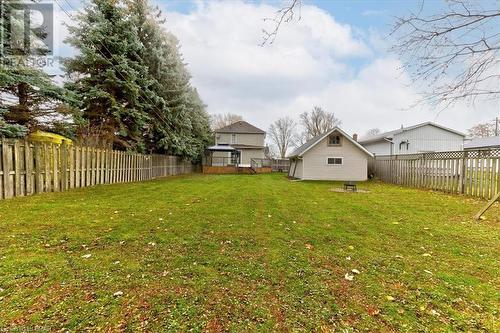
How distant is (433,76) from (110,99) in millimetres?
14492

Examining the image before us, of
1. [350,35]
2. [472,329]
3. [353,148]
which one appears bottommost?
[472,329]

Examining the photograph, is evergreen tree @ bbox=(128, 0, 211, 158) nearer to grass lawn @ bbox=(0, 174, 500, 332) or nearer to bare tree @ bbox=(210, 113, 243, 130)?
grass lawn @ bbox=(0, 174, 500, 332)

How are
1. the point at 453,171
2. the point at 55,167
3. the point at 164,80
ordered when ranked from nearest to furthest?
the point at 55,167 → the point at 453,171 → the point at 164,80

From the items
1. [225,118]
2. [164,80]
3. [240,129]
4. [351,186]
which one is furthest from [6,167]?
[225,118]

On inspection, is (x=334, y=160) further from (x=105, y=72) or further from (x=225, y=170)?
(x=105, y=72)

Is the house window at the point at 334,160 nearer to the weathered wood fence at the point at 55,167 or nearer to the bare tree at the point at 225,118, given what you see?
the weathered wood fence at the point at 55,167

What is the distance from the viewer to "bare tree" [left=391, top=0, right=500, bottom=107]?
3551 millimetres

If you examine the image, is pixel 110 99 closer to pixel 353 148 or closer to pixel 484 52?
pixel 484 52

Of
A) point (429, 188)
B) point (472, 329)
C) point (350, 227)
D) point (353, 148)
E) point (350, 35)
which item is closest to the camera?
point (472, 329)

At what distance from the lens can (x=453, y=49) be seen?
373 centimetres

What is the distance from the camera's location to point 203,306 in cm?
231

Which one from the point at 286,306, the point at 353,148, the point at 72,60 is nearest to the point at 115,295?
the point at 286,306

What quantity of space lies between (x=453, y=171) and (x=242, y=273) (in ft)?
39.8

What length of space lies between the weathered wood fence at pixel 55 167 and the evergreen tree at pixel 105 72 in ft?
6.68
